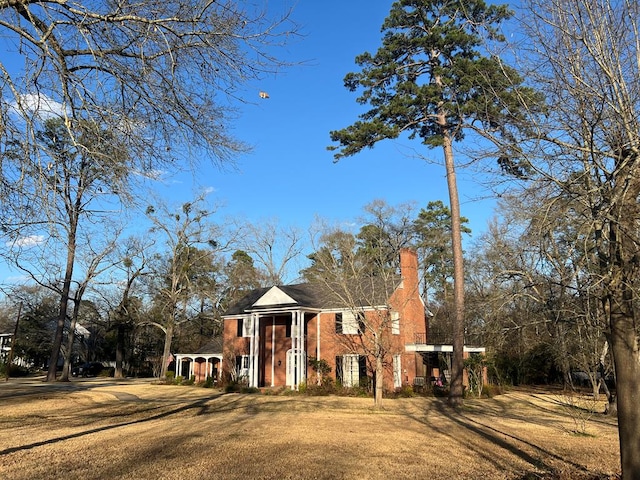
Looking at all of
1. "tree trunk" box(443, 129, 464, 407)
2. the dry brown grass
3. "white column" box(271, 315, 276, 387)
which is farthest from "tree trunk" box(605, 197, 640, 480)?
"white column" box(271, 315, 276, 387)

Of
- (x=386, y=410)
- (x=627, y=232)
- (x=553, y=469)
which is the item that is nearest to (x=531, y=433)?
(x=553, y=469)

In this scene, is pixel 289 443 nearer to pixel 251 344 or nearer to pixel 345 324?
pixel 345 324

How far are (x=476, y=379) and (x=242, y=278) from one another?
29.1m

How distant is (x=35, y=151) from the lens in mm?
5512

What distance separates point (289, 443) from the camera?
9.84 meters

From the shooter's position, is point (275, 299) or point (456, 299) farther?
point (275, 299)

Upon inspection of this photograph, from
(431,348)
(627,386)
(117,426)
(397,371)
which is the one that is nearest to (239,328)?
(397,371)

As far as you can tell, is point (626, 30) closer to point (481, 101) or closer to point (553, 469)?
point (481, 101)

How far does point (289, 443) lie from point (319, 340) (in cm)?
1617

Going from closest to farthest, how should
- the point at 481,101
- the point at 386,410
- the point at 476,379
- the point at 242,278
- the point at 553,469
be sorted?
the point at 481,101 → the point at 553,469 → the point at 386,410 → the point at 476,379 → the point at 242,278

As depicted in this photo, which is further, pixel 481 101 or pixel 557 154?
pixel 481 101

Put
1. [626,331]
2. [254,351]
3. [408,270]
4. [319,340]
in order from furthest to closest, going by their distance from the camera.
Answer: [254,351] < [319,340] < [408,270] < [626,331]

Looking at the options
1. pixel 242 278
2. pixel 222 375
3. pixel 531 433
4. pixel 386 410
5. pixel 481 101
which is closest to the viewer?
pixel 481 101

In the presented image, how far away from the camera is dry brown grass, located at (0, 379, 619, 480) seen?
737 centimetres
